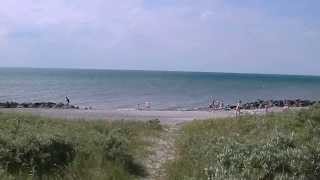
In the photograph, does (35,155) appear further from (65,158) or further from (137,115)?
(137,115)

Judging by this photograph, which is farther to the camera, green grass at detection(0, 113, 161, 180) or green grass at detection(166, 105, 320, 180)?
green grass at detection(0, 113, 161, 180)

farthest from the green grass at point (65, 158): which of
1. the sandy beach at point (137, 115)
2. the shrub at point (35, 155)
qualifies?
the sandy beach at point (137, 115)

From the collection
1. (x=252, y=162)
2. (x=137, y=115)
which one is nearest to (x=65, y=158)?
(x=252, y=162)

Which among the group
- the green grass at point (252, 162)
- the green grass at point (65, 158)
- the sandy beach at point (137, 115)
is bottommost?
the sandy beach at point (137, 115)

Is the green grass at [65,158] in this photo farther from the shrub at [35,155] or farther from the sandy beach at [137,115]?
the sandy beach at [137,115]

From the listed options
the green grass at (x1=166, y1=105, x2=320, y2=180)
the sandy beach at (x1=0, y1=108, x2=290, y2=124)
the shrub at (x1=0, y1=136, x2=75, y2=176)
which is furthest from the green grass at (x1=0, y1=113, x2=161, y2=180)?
the sandy beach at (x1=0, y1=108, x2=290, y2=124)

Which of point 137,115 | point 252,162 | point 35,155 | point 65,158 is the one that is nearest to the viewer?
point 252,162

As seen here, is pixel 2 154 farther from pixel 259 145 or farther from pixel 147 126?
pixel 147 126

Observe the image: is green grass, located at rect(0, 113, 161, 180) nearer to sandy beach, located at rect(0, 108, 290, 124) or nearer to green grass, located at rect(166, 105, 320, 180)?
green grass, located at rect(166, 105, 320, 180)

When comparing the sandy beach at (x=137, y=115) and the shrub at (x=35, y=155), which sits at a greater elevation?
the shrub at (x=35, y=155)

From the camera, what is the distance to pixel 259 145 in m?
11.9

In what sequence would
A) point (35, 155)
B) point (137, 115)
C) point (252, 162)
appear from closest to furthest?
point (252, 162)
point (35, 155)
point (137, 115)

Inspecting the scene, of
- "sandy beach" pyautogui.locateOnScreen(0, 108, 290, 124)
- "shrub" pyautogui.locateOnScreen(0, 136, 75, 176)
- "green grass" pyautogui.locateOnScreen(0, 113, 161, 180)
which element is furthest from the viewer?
"sandy beach" pyautogui.locateOnScreen(0, 108, 290, 124)

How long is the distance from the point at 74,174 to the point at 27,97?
249 feet
